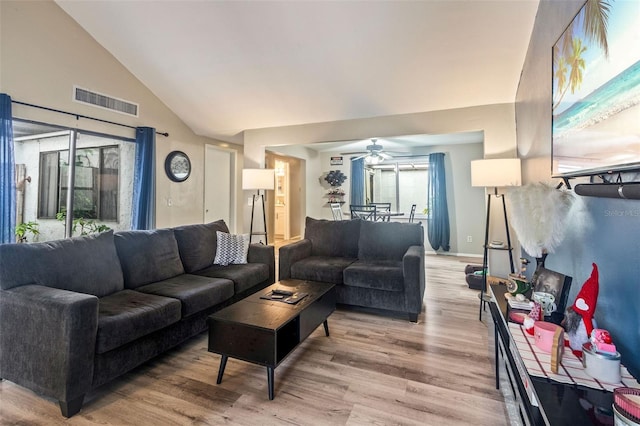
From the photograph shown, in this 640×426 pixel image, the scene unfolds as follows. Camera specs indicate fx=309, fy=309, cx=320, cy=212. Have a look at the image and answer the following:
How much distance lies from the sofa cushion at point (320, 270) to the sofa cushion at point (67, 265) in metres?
1.62

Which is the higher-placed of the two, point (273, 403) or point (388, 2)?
point (388, 2)

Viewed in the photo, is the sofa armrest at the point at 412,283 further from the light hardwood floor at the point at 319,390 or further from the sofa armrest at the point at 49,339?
the sofa armrest at the point at 49,339

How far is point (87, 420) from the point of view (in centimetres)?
163

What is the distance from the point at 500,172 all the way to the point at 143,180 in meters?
4.62

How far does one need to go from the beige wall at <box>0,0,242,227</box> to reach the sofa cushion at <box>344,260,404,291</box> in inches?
133

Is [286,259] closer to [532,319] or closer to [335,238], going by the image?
[335,238]

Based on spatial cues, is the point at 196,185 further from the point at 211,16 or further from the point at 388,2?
the point at 388,2

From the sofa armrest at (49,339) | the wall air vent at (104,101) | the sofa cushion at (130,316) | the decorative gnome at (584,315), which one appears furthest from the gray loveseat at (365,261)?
the wall air vent at (104,101)

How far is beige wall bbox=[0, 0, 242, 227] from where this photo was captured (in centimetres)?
319

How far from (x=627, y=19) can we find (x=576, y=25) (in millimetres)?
526

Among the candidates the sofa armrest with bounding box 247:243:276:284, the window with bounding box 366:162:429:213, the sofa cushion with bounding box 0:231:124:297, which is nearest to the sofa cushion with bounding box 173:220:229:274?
the sofa armrest with bounding box 247:243:276:284

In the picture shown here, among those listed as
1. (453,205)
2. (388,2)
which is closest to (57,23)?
(388,2)

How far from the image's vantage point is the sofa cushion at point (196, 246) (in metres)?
3.07

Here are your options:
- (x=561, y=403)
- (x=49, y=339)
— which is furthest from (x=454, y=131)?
(x=49, y=339)
